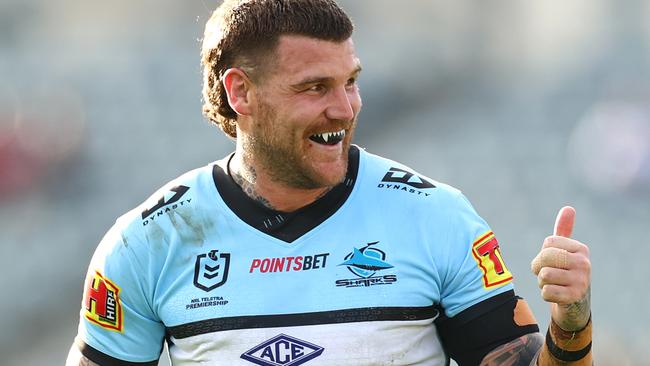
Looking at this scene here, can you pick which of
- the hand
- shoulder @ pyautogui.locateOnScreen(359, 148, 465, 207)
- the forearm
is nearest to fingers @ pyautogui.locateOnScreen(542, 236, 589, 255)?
the hand

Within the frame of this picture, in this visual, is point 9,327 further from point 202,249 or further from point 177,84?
point 202,249

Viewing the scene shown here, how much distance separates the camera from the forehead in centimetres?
312

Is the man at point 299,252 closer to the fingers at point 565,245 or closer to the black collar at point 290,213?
the black collar at point 290,213

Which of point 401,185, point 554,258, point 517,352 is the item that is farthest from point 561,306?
point 401,185

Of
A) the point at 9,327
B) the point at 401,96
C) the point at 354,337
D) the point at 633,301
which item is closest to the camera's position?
the point at 354,337

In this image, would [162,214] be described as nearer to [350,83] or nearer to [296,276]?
[296,276]

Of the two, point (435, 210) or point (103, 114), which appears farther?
point (103, 114)

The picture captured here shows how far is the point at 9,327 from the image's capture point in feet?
26.1

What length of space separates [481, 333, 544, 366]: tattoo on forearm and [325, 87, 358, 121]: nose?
0.76 metres

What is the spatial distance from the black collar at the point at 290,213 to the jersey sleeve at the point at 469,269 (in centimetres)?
34

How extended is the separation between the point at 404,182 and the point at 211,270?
24.1 inches

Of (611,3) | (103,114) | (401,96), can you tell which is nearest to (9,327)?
(103,114)

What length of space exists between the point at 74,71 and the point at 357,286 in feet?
19.8

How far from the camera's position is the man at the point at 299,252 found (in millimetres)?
3004
